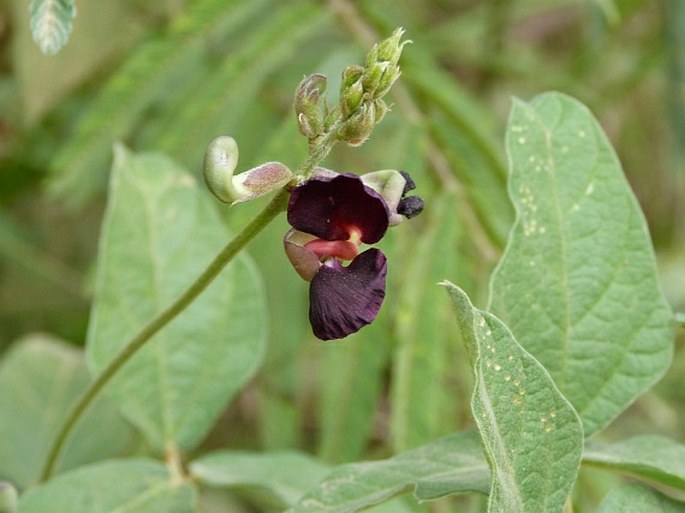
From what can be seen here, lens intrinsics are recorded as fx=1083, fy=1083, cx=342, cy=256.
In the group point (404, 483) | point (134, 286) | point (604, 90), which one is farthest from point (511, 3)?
point (404, 483)

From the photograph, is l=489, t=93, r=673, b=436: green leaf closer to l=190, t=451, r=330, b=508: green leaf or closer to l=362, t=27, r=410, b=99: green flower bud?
l=362, t=27, r=410, b=99: green flower bud

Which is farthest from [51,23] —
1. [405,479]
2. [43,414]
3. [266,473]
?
[43,414]

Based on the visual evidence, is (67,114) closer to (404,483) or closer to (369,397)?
(369,397)

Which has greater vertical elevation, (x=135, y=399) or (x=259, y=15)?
(x=259, y=15)

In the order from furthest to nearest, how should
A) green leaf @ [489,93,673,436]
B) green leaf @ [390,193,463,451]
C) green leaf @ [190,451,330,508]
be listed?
1. green leaf @ [390,193,463,451]
2. green leaf @ [190,451,330,508]
3. green leaf @ [489,93,673,436]

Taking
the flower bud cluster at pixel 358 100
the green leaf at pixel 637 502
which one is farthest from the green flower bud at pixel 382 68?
the green leaf at pixel 637 502

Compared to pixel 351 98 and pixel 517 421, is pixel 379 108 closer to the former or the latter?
pixel 351 98

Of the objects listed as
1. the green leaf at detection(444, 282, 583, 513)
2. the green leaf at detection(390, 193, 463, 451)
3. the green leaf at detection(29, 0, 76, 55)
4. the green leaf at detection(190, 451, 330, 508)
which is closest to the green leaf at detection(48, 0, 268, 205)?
the green leaf at detection(390, 193, 463, 451)

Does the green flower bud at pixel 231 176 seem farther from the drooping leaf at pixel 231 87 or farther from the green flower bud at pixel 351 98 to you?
the drooping leaf at pixel 231 87

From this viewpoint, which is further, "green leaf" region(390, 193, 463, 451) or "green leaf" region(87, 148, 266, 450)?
"green leaf" region(390, 193, 463, 451)
